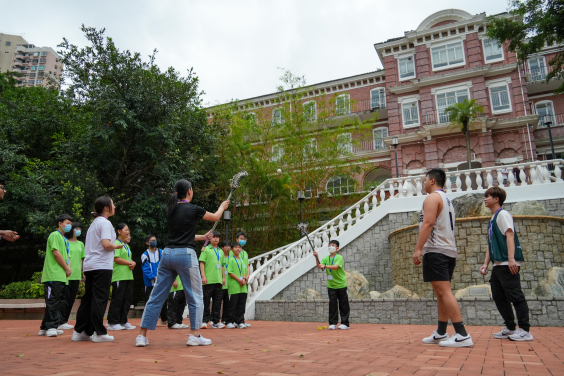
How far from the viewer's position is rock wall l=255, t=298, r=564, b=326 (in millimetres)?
7344

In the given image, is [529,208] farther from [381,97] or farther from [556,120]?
[381,97]

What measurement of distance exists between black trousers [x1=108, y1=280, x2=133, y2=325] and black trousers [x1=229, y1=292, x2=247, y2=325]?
6.82 ft

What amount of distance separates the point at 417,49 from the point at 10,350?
2904 cm

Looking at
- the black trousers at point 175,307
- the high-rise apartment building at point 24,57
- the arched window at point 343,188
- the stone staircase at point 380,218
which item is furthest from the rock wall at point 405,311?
the high-rise apartment building at point 24,57

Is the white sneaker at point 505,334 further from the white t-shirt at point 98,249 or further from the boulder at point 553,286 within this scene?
the white t-shirt at point 98,249

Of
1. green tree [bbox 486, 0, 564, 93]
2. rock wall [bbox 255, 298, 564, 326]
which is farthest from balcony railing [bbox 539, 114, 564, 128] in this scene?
rock wall [bbox 255, 298, 564, 326]

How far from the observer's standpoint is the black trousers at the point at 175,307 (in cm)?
800

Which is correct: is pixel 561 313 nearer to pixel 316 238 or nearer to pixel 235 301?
pixel 235 301

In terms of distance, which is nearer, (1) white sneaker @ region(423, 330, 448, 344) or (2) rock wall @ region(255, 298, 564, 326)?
(1) white sneaker @ region(423, 330, 448, 344)

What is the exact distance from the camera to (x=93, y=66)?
56.0 feet

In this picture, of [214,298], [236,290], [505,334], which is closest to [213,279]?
[214,298]

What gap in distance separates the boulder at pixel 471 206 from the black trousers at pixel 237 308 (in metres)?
7.59

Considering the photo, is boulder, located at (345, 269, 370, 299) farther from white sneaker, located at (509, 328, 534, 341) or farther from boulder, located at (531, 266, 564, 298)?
white sneaker, located at (509, 328, 534, 341)

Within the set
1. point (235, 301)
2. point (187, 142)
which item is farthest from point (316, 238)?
point (187, 142)
